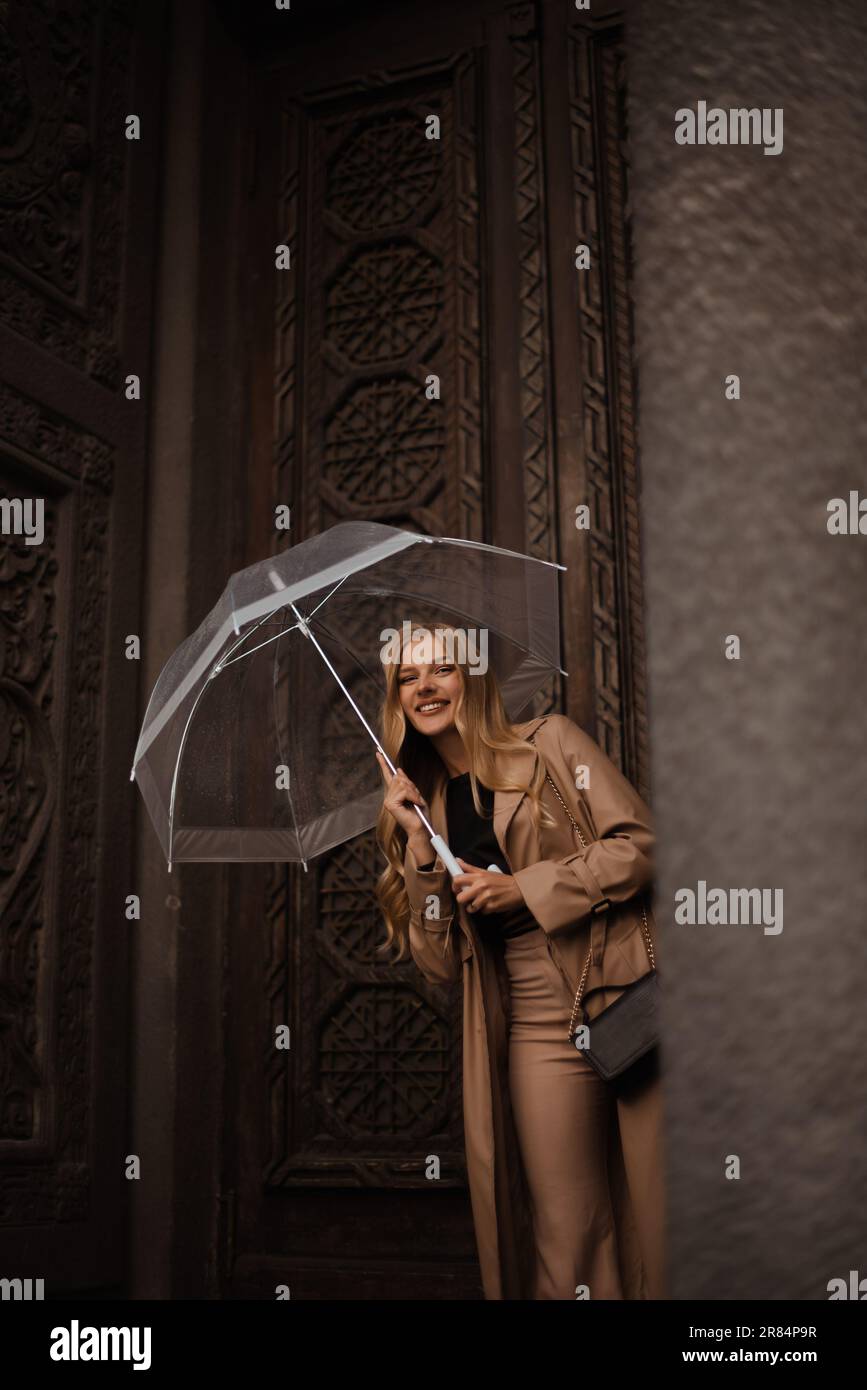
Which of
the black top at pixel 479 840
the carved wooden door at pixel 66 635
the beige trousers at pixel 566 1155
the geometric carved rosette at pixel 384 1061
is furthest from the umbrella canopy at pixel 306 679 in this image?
the geometric carved rosette at pixel 384 1061

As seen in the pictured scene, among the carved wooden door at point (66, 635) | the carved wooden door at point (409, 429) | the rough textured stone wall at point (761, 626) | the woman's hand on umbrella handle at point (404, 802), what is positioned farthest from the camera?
the carved wooden door at point (409, 429)

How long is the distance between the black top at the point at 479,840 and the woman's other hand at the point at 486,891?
0.10m

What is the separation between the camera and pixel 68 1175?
12.2 feet

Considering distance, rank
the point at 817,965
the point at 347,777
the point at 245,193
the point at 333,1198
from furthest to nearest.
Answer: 1. the point at 245,193
2. the point at 333,1198
3. the point at 347,777
4. the point at 817,965

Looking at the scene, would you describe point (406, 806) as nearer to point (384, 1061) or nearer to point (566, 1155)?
point (566, 1155)

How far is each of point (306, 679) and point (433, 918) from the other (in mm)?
728

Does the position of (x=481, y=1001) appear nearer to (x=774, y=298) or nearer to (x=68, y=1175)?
(x=68, y=1175)

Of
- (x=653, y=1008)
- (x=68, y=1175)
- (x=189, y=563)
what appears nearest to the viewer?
(x=653, y=1008)

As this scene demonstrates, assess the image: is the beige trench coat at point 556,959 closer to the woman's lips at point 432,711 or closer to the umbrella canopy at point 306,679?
the woman's lips at point 432,711

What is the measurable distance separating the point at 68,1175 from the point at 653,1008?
183 centimetres

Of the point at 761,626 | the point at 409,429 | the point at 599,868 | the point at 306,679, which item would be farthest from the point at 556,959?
the point at 761,626

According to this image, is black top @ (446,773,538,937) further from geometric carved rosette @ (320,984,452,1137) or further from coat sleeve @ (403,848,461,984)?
geometric carved rosette @ (320,984,452,1137)

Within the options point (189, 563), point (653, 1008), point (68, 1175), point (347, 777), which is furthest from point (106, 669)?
point (653, 1008)

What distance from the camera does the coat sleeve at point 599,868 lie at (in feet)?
9.14
